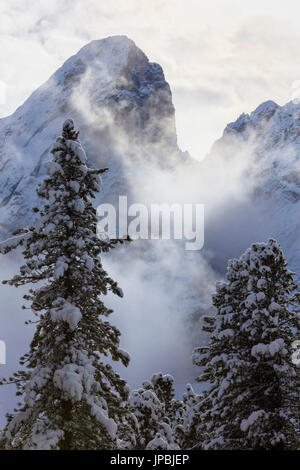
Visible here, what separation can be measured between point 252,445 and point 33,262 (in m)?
8.67

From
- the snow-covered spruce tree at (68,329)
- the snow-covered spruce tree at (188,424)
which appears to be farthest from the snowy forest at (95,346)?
the snow-covered spruce tree at (188,424)

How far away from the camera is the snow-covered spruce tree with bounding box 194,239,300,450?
49.1ft

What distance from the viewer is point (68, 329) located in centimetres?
1297

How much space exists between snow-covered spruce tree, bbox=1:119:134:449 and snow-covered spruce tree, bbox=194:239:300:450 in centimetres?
410

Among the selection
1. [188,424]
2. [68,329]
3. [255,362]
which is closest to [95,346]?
[68,329]

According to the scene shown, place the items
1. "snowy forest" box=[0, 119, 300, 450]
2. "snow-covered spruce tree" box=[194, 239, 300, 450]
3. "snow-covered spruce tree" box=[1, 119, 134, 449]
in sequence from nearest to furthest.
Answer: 1. "snow-covered spruce tree" box=[1, 119, 134, 449]
2. "snowy forest" box=[0, 119, 300, 450]
3. "snow-covered spruce tree" box=[194, 239, 300, 450]

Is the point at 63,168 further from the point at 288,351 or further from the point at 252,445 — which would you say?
the point at 252,445

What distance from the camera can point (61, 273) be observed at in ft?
40.7

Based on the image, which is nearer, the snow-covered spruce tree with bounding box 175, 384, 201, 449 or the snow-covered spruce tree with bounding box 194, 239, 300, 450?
the snow-covered spruce tree with bounding box 194, 239, 300, 450

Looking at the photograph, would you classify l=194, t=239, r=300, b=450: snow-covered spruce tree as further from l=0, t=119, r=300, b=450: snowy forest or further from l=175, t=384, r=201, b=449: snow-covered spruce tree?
l=175, t=384, r=201, b=449: snow-covered spruce tree

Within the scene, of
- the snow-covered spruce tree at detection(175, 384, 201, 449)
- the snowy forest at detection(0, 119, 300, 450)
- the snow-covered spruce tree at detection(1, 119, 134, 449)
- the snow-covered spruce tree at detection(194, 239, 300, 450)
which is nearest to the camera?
the snow-covered spruce tree at detection(1, 119, 134, 449)

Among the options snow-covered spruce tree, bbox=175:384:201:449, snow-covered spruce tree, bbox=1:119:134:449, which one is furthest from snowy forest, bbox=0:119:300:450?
snow-covered spruce tree, bbox=175:384:201:449
